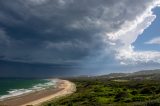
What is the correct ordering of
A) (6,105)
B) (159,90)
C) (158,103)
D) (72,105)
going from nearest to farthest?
(158,103) < (72,105) < (159,90) < (6,105)

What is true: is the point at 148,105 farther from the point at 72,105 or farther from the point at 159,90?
the point at 159,90

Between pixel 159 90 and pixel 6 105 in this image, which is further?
pixel 6 105

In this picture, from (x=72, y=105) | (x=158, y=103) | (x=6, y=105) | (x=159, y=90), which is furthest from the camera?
(x=6, y=105)

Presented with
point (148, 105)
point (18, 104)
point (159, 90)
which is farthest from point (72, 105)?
point (18, 104)

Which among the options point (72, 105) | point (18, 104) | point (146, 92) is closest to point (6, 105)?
point (18, 104)

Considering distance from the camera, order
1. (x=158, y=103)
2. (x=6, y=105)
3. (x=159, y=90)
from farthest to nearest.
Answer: (x=6, y=105) → (x=159, y=90) → (x=158, y=103)

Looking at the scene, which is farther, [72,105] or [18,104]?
[18,104]

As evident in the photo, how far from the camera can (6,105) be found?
76.5 metres

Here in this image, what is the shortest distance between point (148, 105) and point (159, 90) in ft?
130

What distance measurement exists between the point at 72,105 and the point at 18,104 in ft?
110

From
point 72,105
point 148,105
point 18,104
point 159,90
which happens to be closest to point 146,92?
point 159,90

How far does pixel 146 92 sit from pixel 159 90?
3862 millimetres

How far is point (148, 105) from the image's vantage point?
3152 cm

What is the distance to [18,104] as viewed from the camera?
266ft
